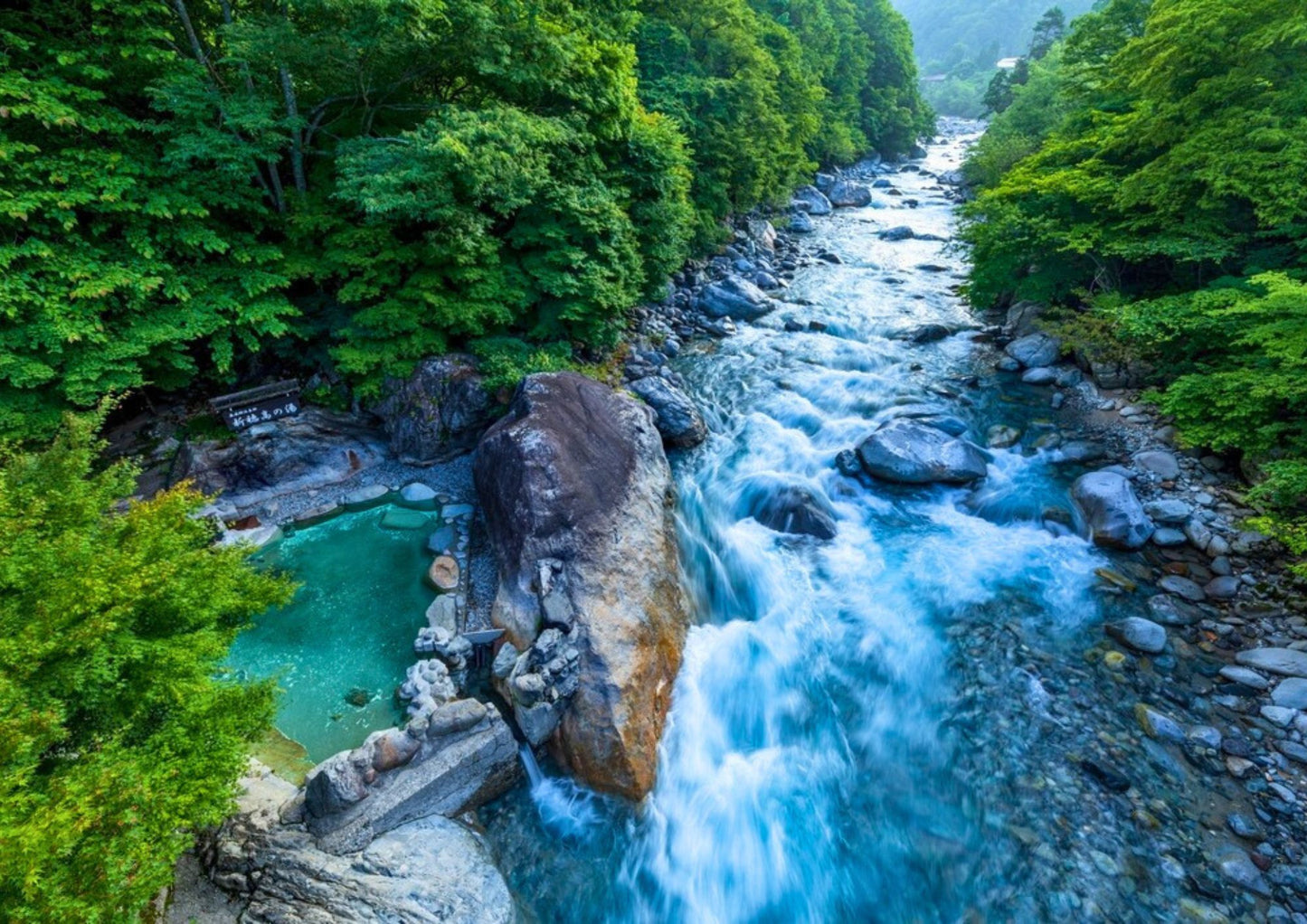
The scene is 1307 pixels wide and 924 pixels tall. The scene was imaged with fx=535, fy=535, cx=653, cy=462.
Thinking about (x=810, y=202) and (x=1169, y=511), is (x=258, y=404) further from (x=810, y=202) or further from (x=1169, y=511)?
(x=810, y=202)

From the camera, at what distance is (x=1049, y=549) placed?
927 centimetres

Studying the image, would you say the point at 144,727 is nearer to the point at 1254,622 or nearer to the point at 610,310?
the point at 610,310

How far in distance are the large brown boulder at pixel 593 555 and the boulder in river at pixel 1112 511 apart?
23.8 ft

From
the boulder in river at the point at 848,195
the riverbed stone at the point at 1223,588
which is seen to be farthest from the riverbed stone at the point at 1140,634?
the boulder in river at the point at 848,195

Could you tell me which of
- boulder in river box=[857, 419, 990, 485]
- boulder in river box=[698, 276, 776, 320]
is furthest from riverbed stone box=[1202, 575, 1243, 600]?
boulder in river box=[698, 276, 776, 320]

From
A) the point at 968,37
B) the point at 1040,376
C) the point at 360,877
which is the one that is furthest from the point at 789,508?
the point at 968,37

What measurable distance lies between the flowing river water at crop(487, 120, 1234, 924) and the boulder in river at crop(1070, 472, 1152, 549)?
0.37m

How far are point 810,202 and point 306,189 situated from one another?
2897 cm

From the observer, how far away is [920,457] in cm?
1105

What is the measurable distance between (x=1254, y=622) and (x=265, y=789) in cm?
1258

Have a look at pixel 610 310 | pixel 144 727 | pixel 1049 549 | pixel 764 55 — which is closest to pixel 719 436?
pixel 610 310

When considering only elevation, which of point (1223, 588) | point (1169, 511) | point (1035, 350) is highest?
point (1035, 350)

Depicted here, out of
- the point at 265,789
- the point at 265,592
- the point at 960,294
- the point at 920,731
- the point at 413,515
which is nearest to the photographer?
the point at 265,592

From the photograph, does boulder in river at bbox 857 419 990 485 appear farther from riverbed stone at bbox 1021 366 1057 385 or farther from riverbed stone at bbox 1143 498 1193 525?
riverbed stone at bbox 1021 366 1057 385
